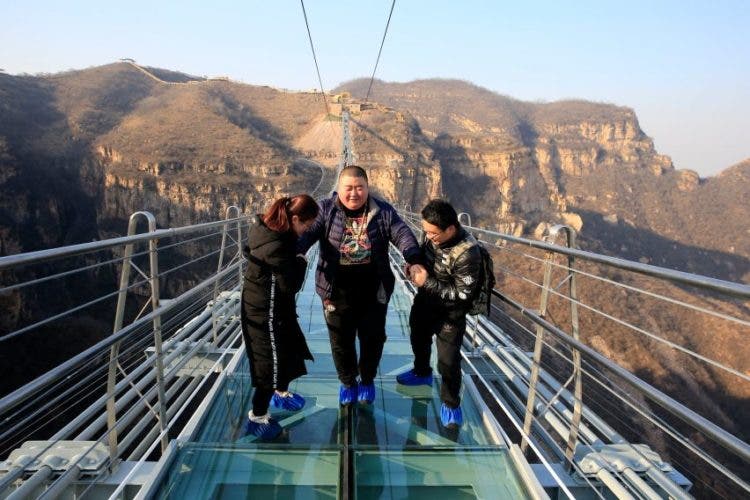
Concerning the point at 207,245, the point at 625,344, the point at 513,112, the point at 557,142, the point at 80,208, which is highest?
the point at 513,112

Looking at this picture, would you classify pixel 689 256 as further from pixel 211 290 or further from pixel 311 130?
pixel 211 290

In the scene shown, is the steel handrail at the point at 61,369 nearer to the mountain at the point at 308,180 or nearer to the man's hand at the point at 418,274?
the man's hand at the point at 418,274

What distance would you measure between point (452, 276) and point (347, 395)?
0.94 metres

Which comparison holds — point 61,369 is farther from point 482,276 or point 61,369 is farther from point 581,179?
point 581,179

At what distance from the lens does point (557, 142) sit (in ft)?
344

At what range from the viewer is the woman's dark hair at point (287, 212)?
6.77 feet

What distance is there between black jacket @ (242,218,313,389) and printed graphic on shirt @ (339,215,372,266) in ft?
0.78

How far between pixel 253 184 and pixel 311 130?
67.9 feet

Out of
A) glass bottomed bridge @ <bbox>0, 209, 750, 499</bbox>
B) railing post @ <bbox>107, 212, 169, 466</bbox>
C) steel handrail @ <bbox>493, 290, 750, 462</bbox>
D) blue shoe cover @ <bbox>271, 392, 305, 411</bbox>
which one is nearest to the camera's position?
steel handrail @ <bbox>493, 290, 750, 462</bbox>

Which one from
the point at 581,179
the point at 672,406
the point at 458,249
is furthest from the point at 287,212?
the point at 581,179

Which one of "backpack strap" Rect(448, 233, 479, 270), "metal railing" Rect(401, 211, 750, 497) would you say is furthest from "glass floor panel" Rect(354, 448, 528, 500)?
"backpack strap" Rect(448, 233, 479, 270)

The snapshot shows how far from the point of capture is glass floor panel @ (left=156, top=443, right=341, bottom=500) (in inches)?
72.7

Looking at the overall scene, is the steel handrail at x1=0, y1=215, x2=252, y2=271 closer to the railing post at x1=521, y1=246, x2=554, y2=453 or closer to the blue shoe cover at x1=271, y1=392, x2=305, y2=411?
the blue shoe cover at x1=271, y1=392, x2=305, y2=411

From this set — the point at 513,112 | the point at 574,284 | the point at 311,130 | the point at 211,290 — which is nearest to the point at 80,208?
the point at 311,130
